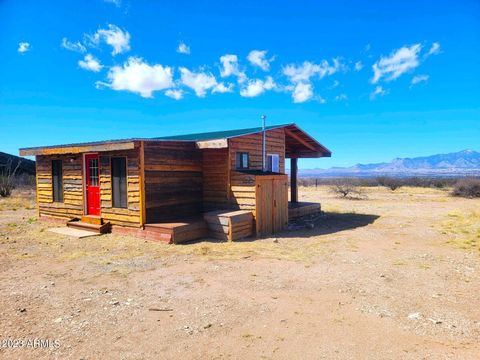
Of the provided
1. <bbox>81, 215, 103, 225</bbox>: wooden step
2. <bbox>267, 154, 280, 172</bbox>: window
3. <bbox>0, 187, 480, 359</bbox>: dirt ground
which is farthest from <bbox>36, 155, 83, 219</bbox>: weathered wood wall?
<bbox>267, 154, 280, 172</bbox>: window

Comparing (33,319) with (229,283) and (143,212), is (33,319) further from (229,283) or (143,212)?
(143,212)

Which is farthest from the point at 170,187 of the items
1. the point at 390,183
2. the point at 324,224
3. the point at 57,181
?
the point at 390,183

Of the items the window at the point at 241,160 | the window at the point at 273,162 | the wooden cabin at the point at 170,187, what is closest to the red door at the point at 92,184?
the wooden cabin at the point at 170,187

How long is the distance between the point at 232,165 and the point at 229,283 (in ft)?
18.9

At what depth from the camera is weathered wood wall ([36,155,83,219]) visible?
12.1 metres

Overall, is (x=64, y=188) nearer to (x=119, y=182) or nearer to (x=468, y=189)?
(x=119, y=182)

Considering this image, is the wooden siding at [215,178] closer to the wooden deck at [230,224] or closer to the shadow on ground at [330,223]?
the wooden deck at [230,224]

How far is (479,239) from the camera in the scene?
368 inches

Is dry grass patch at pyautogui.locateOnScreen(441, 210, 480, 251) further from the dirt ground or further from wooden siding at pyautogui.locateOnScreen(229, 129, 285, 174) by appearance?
wooden siding at pyautogui.locateOnScreen(229, 129, 285, 174)

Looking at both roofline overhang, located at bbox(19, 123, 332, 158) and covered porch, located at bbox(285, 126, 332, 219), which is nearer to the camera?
roofline overhang, located at bbox(19, 123, 332, 158)

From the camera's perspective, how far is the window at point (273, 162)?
44.0 feet

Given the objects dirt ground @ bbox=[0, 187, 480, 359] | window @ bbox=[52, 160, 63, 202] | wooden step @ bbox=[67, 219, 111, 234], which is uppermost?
window @ bbox=[52, 160, 63, 202]

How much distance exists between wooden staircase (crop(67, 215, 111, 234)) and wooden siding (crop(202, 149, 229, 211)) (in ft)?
10.7

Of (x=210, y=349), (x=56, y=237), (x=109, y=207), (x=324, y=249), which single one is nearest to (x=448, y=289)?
(x=324, y=249)
